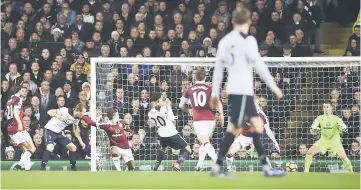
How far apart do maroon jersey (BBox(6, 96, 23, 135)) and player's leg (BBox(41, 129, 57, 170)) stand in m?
0.58

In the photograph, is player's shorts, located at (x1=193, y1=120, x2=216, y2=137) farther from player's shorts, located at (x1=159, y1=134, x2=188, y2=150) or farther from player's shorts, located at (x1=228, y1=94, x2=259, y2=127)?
player's shorts, located at (x1=228, y1=94, x2=259, y2=127)

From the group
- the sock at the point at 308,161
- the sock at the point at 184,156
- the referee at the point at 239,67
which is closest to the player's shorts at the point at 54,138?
the sock at the point at 184,156

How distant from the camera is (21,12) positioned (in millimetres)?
22281

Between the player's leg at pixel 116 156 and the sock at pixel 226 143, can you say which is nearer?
the sock at pixel 226 143

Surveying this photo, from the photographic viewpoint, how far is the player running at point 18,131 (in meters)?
18.4

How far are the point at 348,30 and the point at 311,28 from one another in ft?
4.09

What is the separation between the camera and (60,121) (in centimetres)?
1873

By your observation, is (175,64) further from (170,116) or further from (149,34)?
(149,34)

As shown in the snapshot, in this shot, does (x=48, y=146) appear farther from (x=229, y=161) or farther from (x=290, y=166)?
(x=290, y=166)

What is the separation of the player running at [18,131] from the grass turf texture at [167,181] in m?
5.10

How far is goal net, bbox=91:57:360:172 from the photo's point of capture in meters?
18.4

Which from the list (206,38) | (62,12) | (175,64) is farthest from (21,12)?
(175,64)

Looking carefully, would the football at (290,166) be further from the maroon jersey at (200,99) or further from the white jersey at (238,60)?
the white jersey at (238,60)

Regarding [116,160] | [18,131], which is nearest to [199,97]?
[116,160]
